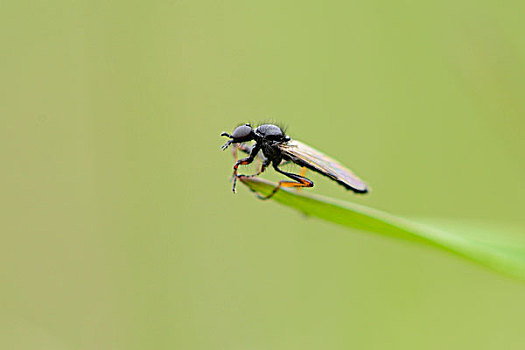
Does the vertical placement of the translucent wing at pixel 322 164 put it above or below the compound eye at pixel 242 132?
below

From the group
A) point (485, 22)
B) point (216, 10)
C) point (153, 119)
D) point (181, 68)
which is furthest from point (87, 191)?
point (485, 22)

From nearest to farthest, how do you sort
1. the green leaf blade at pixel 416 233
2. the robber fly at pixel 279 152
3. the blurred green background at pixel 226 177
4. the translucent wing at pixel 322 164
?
the green leaf blade at pixel 416 233 < the translucent wing at pixel 322 164 < the robber fly at pixel 279 152 < the blurred green background at pixel 226 177

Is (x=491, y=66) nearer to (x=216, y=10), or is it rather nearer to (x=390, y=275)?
(x=390, y=275)

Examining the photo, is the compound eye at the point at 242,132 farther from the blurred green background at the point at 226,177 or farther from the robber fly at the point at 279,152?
the blurred green background at the point at 226,177

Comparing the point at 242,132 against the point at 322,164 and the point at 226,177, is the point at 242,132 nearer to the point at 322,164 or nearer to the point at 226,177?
the point at 322,164

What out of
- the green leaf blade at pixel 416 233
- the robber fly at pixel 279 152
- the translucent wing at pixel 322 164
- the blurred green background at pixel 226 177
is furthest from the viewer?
the blurred green background at pixel 226 177

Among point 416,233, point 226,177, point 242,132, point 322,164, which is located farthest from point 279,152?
point 226,177

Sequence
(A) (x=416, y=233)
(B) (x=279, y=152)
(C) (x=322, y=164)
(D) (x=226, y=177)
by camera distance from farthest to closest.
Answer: (D) (x=226, y=177) → (B) (x=279, y=152) → (C) (x=322, y=164) → (A) (x=416, y=233)

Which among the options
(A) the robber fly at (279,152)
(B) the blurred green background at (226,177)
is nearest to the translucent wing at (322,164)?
(A) the robber fly at (279,152)
